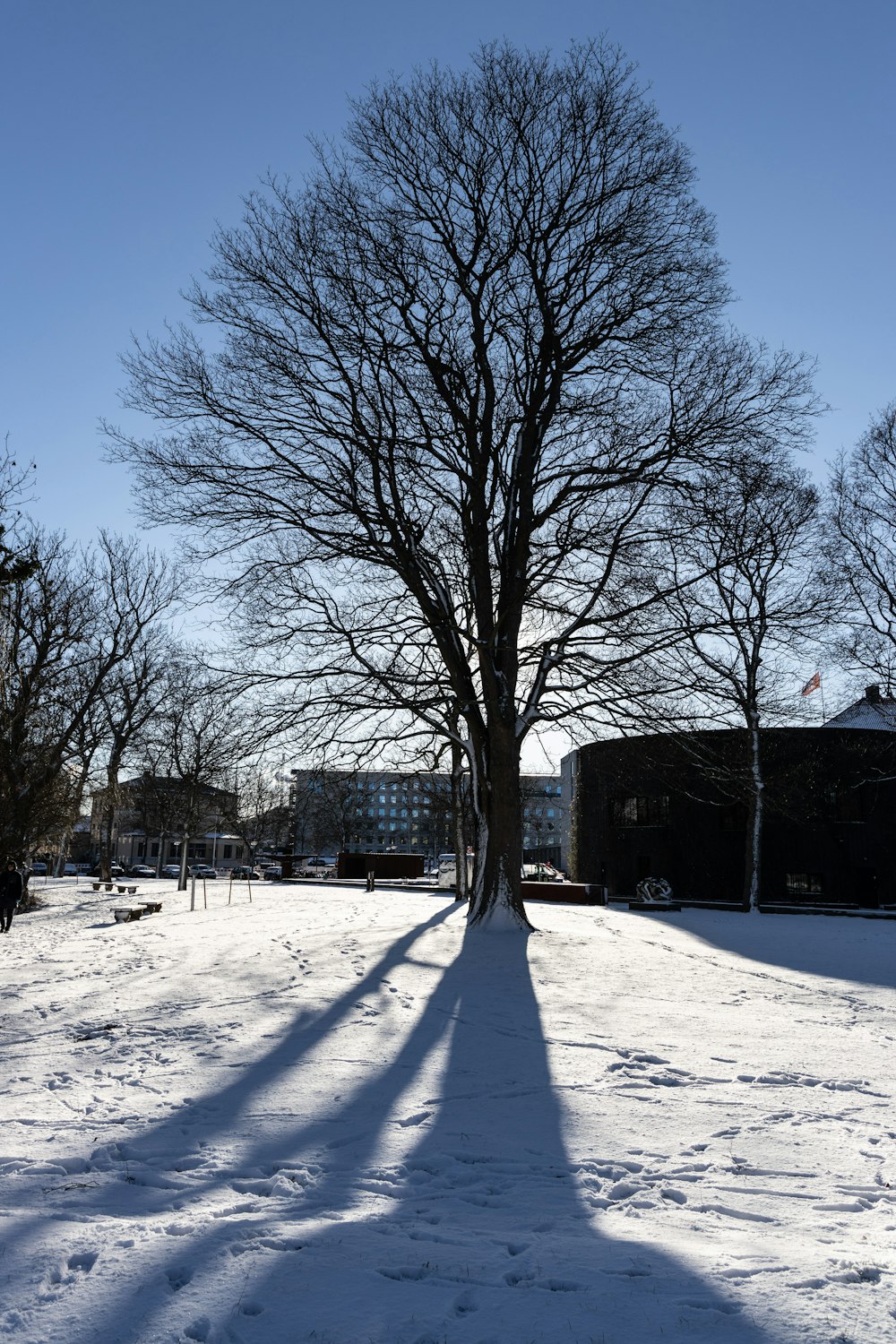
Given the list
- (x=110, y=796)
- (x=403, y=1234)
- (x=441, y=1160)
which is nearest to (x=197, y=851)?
(x=110, y=796)

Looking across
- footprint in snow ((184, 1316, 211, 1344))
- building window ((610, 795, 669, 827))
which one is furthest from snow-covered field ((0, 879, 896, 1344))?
building window ((610, 795, 669, 827))

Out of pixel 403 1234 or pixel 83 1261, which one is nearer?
pixel 83 1261

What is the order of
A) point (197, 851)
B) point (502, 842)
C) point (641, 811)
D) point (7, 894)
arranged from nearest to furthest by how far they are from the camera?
1. point (502, 842)
2. point (7, 894)
3. point (641, 811)
4. point (197, 851)

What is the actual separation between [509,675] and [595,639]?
1.84 meters

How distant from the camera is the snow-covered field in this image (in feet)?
11.4

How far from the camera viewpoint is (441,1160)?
17.3ft

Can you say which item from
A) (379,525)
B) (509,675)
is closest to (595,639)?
(509,675)

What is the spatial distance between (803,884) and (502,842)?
75.9 feet

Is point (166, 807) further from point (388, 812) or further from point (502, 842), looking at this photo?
point (388, 812)

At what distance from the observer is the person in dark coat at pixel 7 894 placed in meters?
20.6

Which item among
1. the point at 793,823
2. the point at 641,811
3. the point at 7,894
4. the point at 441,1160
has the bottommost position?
the point at 7,894

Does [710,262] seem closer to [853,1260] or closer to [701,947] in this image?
[701,947]

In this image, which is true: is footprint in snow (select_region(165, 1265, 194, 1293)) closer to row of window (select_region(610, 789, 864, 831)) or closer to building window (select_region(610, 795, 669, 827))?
row of window (select_region(610, 789, 864, 831))

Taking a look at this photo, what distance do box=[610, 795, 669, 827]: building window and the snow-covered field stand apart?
27.1 m
